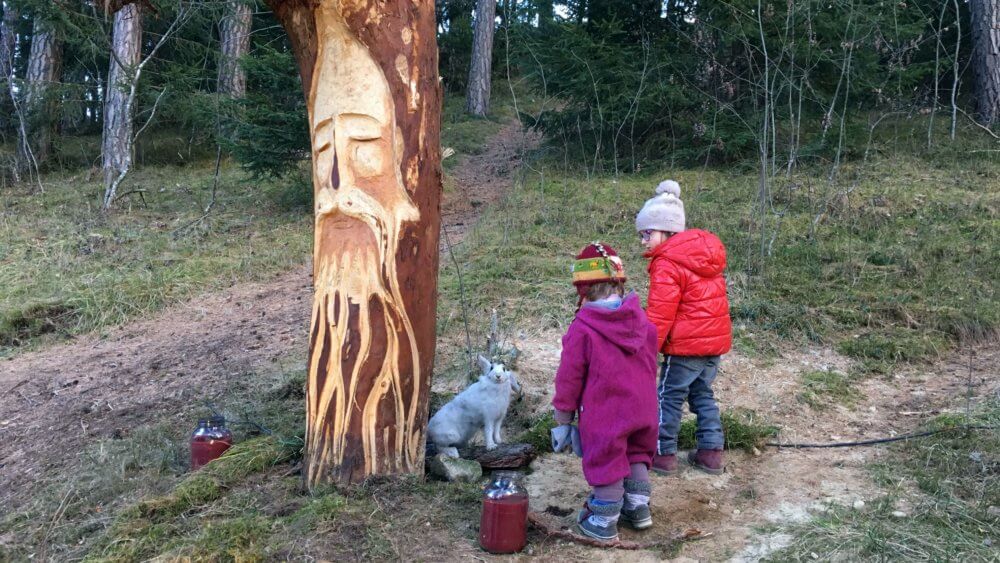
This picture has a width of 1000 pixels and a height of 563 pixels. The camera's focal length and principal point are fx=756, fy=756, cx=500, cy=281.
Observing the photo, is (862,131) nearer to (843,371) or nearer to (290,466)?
(843,371)

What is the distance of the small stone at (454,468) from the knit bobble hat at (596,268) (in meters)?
1.33

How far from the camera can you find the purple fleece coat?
11.3 ft

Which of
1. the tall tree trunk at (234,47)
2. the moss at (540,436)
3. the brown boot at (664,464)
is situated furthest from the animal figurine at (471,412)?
the tall tree trunk at (234,47)

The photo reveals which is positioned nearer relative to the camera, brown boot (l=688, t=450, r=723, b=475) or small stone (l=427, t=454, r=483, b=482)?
small stone (l=427, t=454, r=483, b=482)

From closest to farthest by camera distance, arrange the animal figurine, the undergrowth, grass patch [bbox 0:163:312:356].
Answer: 1. the animal figurine
2. the undergrowth
3. grass patch [bbox 0:163:312:356]

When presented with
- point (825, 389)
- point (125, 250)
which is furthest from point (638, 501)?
point (125, 250)

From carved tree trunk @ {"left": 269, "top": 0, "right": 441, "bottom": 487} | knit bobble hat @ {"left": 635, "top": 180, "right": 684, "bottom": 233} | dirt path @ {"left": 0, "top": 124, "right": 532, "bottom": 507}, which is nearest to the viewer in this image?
carved tree trunk @ {"left": 269, "top": 0, "right": 441, "bottom": 487}

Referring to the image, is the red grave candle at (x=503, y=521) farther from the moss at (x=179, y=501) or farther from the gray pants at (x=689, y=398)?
the moss at (x=179, y=501)

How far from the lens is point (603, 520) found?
3.48m

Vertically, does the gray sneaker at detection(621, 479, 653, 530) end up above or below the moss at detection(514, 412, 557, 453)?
above

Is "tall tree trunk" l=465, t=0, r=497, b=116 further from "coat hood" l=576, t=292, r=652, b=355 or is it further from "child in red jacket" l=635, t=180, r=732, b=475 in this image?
"coat hood" l=576, t=292, r=652, b=355

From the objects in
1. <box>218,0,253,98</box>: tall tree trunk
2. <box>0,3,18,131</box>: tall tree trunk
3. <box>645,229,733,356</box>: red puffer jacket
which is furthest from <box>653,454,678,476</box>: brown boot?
<box>0,3,18,131</box>: tall tree trunk

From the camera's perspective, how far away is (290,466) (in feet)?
14.0

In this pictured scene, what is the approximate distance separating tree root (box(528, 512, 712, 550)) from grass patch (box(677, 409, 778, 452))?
1.18 metres
